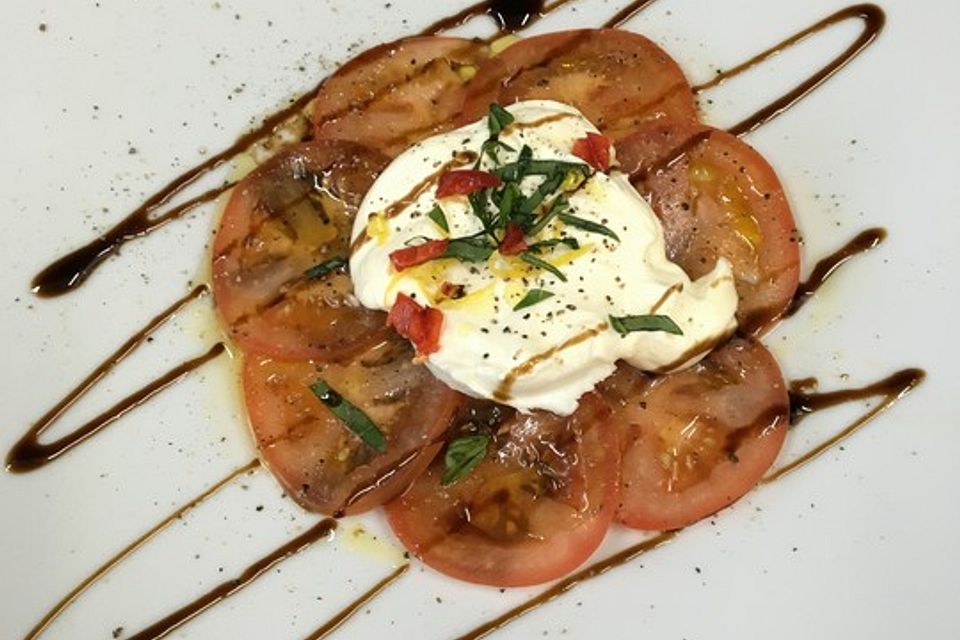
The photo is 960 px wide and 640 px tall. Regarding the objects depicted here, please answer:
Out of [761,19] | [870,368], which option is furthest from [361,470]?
[761,19]

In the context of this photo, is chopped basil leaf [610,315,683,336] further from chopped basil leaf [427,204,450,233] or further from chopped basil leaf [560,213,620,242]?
chopped basil leaf [427,204,450,233]

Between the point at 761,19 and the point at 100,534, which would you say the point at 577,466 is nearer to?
the point at 100,534

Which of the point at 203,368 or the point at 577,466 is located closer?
the point at 577,466

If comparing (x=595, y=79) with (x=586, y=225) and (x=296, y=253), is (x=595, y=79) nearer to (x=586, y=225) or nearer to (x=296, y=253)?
(x=586, y=225)

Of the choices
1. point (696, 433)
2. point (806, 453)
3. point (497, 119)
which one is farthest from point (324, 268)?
point (806, 453)

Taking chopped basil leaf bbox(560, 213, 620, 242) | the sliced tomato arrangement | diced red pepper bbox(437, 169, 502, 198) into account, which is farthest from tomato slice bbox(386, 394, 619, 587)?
diced red pepper bbox(437, 169, 502, 198)

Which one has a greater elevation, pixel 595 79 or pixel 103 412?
pixel 595 79

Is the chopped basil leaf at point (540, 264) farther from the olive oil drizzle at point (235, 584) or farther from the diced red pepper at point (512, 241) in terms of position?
the olive oil drizzle at point (235, 584)
